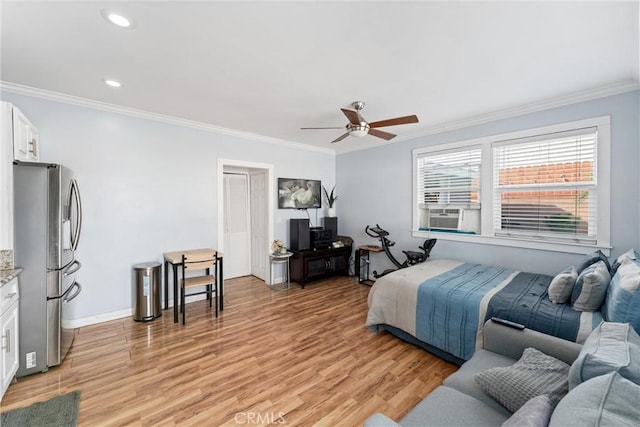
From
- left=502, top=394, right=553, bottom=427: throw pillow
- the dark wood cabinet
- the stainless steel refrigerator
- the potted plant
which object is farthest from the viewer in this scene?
the potted plant

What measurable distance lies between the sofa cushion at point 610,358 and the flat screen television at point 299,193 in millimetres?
4350

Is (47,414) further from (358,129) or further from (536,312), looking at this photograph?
(536,312)

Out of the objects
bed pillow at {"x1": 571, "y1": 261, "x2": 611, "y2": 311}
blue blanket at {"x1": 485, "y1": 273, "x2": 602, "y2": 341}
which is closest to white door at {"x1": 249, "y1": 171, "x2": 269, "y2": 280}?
blue blanket at {"x1": 485, "y1": 273, "x2": 602, "y2": 341}

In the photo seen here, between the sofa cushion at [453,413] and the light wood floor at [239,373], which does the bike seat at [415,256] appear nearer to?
the light wood floor at [239,373]

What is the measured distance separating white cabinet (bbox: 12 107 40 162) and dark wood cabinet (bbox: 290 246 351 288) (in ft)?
11.7

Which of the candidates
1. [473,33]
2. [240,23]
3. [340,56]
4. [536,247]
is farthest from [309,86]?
[536,247]

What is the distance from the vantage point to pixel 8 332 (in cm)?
202

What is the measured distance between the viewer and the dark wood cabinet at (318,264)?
480cm

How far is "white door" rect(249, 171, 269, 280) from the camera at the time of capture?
5.04 metres

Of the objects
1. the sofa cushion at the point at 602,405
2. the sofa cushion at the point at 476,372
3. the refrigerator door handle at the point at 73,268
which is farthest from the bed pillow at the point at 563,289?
the refrigerator door handle at the point at 73,268

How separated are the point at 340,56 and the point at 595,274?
2.67 m

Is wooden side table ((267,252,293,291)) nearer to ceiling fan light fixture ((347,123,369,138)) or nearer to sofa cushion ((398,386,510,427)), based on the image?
ceiling fan light fixture ((347,123,369,138))

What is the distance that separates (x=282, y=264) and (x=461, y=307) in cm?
334

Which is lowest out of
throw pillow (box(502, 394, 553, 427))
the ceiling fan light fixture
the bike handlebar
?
throw pillow (box(502, 394, 553, 427))
